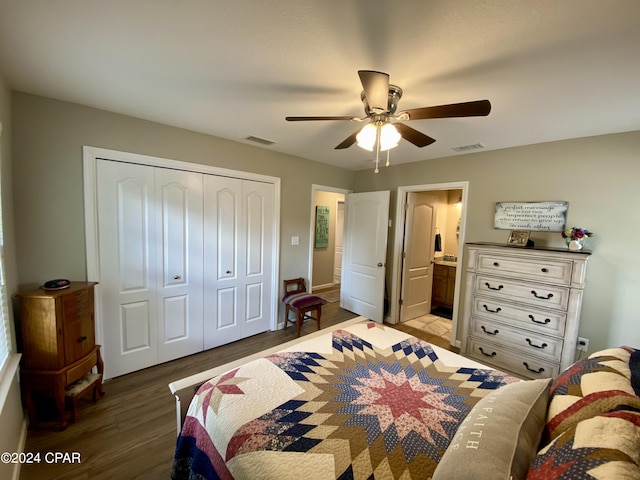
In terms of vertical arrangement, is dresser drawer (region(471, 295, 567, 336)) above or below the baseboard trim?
above

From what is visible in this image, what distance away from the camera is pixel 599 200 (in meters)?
2.31

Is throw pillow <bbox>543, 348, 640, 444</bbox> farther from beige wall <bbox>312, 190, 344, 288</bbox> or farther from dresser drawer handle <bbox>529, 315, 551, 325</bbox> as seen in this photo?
beige wall <bbox>312, 190, 344, 288</bbox>

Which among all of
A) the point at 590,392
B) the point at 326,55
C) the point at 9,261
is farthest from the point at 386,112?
the point at 9,261

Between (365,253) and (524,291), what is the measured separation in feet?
6.55

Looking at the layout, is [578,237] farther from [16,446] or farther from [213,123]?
[16,446]

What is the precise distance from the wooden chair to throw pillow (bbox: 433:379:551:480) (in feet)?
7.80

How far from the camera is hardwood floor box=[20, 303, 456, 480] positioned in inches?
60.1

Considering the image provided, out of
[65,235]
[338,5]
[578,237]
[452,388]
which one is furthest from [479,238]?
[65,235]

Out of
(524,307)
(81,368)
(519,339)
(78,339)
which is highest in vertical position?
(524,307)

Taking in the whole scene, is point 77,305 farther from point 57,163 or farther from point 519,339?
point 519,339

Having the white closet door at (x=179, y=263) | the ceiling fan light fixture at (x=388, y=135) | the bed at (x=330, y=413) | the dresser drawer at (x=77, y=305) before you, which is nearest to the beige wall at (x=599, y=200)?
the bed at (x=330, y=413)

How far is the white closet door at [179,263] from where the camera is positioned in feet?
8.25

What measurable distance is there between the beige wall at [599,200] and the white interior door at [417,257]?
44.5 inches

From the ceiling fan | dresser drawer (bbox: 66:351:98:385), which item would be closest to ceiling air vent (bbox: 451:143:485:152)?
the ceiling fan
